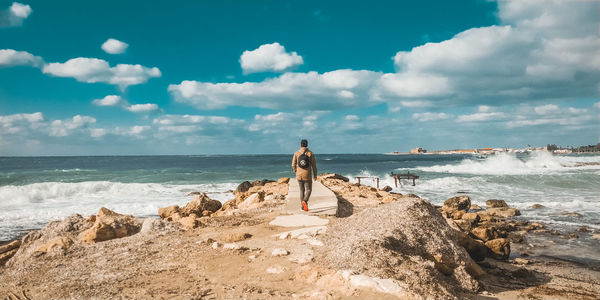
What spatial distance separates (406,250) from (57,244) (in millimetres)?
6948

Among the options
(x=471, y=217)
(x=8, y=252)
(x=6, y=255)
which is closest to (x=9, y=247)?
(x=8, y=252)

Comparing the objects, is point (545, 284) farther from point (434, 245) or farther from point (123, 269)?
point (123, 269)

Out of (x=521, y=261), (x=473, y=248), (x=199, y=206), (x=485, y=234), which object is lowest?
(x=521, y=261)

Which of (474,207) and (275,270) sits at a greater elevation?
(275,270)

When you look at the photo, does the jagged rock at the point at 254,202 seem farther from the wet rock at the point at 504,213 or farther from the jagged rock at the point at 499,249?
the wet rock at the point at 504,213

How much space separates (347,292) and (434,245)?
2421mm

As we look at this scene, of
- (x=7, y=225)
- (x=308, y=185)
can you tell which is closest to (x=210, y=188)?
(x=7, y=225)

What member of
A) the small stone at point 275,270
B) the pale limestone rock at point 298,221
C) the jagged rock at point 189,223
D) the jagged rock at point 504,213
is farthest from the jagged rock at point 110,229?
the jagged rock at point 504,213

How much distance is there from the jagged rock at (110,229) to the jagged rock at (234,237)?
2538 millimetres

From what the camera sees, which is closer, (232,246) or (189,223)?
(232,246)

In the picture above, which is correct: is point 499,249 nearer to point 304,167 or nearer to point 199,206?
point 304,167

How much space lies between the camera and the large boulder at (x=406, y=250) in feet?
14.5

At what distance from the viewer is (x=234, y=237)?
706 centimetres

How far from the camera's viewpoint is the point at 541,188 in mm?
25406
